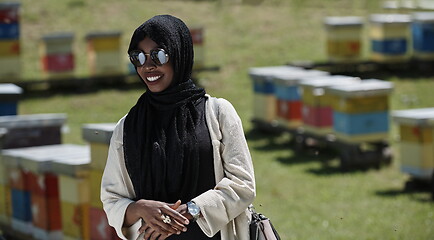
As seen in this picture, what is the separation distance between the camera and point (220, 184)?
9.74 feet

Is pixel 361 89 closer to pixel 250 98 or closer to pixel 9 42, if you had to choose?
pixel 250 98

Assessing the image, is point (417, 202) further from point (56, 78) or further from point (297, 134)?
point (56, 78)

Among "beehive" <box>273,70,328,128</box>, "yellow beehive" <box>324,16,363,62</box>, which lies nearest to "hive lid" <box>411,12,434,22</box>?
"yellow beehive" <box>324,16,363,62</box>

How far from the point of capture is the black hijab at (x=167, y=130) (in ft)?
9.69

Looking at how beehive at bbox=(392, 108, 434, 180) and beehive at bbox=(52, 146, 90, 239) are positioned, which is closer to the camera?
beehive at bbox=(52, 146, 90, 239)

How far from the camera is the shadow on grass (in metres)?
8.69

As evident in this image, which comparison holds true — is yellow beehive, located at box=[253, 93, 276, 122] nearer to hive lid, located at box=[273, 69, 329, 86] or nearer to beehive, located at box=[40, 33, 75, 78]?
hive lid, located at box=[273, 69, 329, 86]

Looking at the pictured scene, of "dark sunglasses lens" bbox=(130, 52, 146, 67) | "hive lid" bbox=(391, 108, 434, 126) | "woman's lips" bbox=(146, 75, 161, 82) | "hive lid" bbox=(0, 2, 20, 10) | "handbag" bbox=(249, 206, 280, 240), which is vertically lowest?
"hive lid" bbox=(391, 108, 434, 126)

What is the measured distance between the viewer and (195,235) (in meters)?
3.03

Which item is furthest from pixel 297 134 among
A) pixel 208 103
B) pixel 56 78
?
pixel 208 103

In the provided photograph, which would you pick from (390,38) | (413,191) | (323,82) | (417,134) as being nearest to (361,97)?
(323,82)

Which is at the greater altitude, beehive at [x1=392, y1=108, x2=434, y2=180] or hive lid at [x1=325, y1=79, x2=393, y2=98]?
hive lid at [x1=325, y1=79, x2=393, y2=98]

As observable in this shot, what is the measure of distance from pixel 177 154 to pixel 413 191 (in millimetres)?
6279

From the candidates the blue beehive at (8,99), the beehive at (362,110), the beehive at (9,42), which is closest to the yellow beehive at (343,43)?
the beehive at (9,42)
